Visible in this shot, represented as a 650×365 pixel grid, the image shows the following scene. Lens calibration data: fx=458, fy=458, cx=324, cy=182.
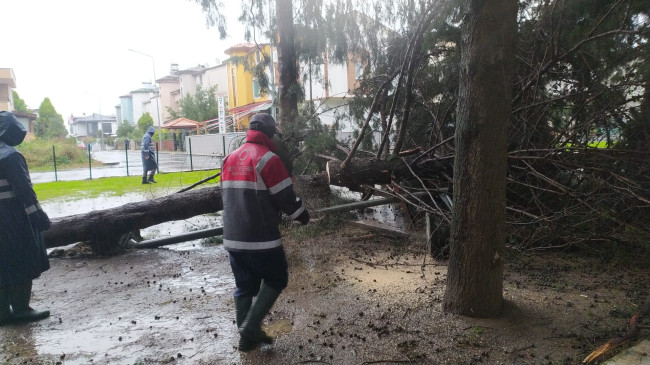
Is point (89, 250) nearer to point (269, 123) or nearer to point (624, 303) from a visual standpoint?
point (269, 123)

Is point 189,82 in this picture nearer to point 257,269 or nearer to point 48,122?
point 48,122

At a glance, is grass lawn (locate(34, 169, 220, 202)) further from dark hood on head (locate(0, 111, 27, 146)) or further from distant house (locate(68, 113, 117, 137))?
distant house (locate(68, 113, 117, 137))

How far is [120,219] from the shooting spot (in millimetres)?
6508

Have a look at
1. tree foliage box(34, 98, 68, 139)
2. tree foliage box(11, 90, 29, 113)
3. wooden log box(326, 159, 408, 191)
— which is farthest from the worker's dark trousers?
tree foliage box(11, 90, 29, 113)

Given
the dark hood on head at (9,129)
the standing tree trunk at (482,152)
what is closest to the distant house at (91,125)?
the dark hood on head at (9,129)

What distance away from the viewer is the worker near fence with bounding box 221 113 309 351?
3.27 metres

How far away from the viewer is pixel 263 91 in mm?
9312

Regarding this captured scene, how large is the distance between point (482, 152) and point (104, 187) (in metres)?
13.9

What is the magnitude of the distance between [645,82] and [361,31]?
14.5 ft

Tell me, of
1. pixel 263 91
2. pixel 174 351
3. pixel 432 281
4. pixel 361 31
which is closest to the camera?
pixel 174 351

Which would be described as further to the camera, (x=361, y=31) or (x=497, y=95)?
(x=361, y=31)

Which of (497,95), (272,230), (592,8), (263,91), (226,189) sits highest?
(592,8)

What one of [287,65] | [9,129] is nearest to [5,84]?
[287,65]

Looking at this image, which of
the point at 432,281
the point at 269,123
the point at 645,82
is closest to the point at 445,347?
the point at 432,281
